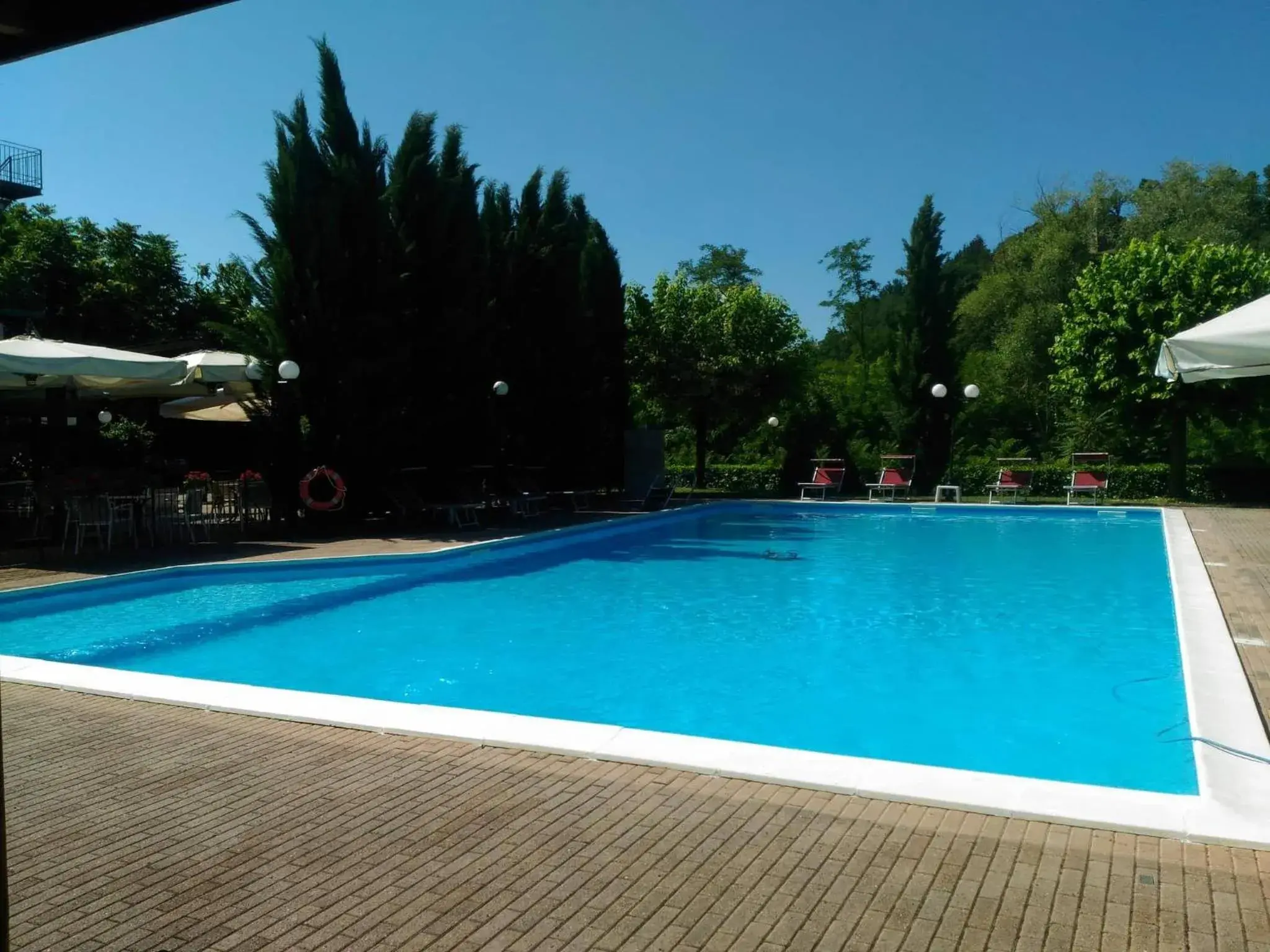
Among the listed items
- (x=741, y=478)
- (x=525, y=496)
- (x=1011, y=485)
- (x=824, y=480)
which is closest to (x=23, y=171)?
(x=525, y=496)

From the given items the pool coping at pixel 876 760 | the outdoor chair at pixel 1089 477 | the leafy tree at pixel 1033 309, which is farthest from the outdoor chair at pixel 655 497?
the pool coping at pixel 876 760

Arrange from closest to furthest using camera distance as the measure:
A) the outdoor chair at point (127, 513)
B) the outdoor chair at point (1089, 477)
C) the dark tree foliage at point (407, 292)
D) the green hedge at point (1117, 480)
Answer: the outdoor chair at point (127, 513)
the dark tree foliage at point (407, 292)
the outdoor chair at point (1089, 477)
the green hedge at point (1117, 480)

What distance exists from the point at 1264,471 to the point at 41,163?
2821cm


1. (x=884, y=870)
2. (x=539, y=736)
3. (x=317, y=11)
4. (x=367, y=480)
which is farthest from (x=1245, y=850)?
(x=367, y=480)

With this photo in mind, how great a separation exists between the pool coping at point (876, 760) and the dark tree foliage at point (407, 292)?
879 cm

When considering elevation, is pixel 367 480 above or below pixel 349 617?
above

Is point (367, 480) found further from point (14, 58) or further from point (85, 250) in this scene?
point (85, 250)

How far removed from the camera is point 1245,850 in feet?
9.95

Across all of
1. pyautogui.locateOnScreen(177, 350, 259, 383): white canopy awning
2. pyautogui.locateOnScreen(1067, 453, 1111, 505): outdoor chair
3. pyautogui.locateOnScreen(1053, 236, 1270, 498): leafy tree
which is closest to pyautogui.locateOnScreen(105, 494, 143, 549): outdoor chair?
pyautogui.locateOnScreen(177, 350, 259, 383): white canopy awning

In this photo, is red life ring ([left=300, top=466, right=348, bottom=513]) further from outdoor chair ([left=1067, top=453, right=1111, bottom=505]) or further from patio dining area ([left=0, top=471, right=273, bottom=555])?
outdoor chair ([left=1067, top=453, right=1111, bottom=505])

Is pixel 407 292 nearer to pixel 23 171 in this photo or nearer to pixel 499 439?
pixel 499 439

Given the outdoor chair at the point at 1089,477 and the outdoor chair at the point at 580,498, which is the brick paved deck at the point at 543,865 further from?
the outdoor chair at the point at 1089,477

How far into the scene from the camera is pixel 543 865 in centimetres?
294

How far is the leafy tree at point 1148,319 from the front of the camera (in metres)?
17.8
